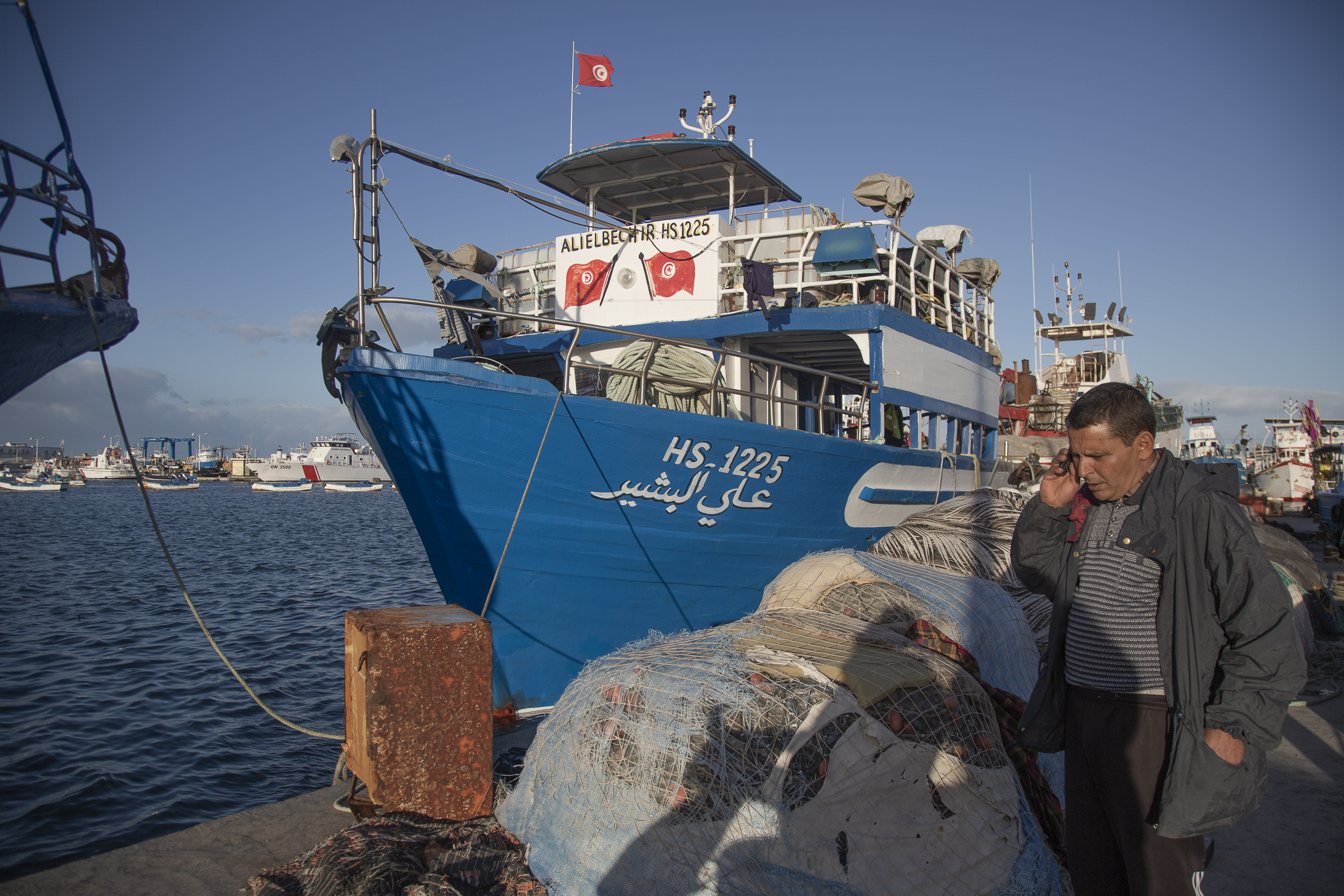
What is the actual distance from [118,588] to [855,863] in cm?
2181

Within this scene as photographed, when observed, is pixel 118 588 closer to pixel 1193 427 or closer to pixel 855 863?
pixel 855 863

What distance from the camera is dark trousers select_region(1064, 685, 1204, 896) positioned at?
220cm

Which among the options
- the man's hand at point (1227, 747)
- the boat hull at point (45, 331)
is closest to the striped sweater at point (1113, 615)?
the man's hand at point (1227, 747)

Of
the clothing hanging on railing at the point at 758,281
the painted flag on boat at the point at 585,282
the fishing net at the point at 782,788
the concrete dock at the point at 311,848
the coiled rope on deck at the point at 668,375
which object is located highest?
the painted flag on boat at the point at 585,282

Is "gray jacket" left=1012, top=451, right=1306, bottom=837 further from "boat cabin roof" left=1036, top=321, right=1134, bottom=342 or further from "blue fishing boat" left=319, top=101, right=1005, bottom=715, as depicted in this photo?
"boat cabin roof" left=1036, top=321, right=1134, bottom=342

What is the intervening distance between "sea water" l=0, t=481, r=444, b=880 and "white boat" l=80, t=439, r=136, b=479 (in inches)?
3375

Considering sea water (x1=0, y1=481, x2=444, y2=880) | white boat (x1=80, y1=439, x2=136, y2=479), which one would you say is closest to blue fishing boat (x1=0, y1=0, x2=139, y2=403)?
sea water (x1=0, y1=481, x2=444, y2=880)

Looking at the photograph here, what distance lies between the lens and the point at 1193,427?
156ft

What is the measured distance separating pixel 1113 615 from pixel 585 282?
8.36 m

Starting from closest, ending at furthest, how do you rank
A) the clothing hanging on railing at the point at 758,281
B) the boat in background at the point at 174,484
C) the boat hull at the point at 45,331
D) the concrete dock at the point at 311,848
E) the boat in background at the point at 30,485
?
the concrete dock at the point at 311,848
the boat hull at the point at 45,331
the clothing hanging on railing at the point at 758,281
the boat in background at the point at 30,485
the boat in background at the point at 174,484

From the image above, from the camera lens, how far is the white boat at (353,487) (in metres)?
87.4

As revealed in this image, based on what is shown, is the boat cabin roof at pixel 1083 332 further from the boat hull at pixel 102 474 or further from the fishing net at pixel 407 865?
the boat hull at pixel 102 474

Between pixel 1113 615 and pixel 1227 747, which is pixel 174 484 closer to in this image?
pixel 1113 615

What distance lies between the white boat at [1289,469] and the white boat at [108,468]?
113842 mm
